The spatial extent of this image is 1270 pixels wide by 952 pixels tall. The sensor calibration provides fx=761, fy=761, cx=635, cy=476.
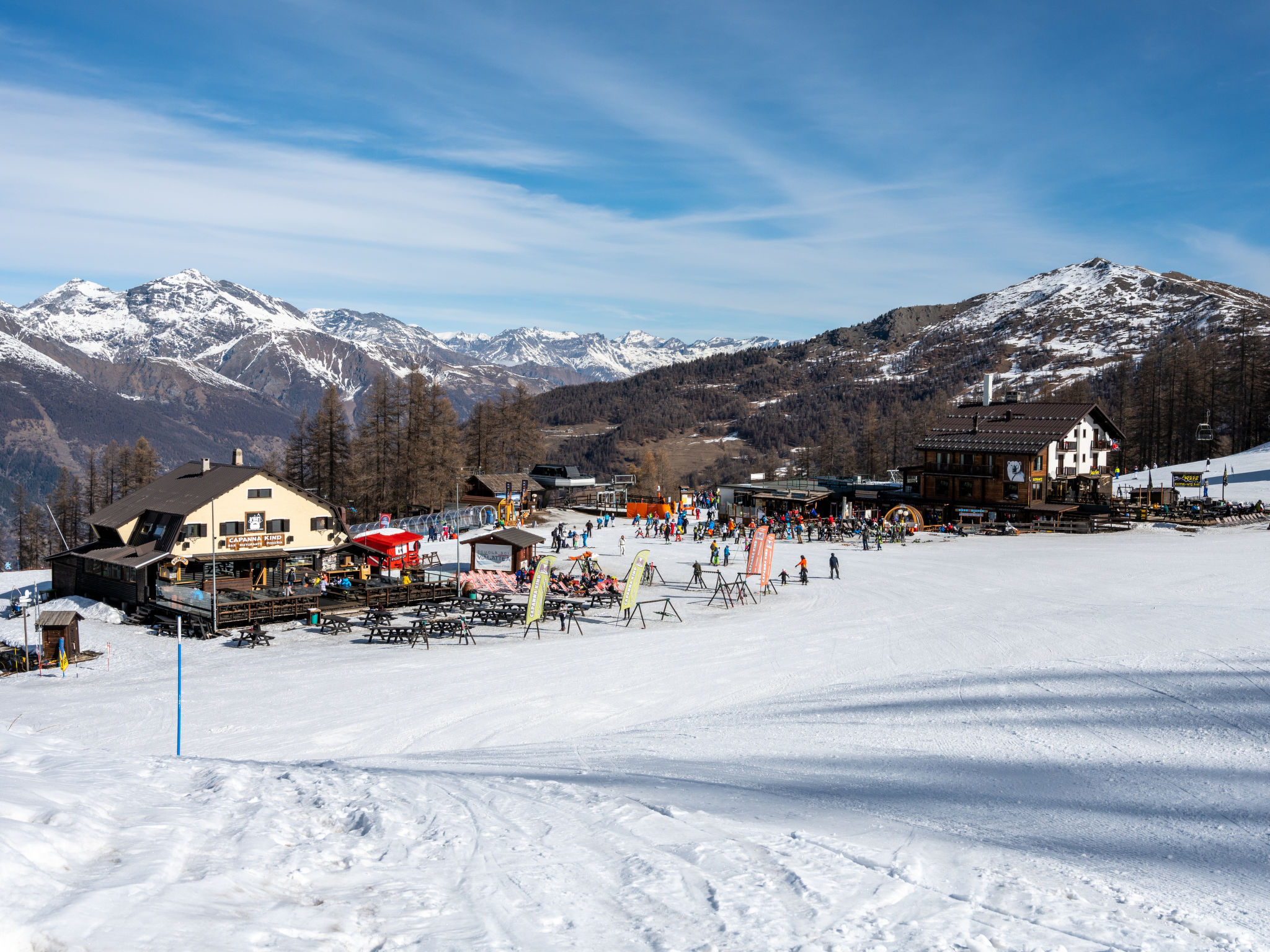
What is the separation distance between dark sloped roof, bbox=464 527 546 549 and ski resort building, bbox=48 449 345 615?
9.48 m

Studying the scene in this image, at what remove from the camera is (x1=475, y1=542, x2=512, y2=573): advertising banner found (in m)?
37.0

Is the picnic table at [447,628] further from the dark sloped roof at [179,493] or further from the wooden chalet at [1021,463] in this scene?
the wooden chalet at [1021,463]

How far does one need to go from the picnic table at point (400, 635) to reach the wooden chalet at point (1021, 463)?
41.8 metres

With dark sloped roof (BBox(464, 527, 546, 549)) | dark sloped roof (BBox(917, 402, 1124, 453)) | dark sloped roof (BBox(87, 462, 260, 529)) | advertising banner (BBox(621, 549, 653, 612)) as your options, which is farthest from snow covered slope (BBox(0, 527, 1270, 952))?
dark sloped roof (BBox(917, 402, 1124, 453))

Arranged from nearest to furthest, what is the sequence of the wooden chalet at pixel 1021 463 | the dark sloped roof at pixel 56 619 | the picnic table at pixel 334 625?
the dark sloped roof at pixel 56 619, the picnic table at pixel 334 625, the wooden chalet at pixel 1021 463

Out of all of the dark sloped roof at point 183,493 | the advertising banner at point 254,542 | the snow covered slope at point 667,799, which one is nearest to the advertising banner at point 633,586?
the snow covered slope at point 667,799

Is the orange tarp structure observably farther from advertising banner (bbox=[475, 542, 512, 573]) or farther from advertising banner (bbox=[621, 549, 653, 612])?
advertising banner (bbox=[621, 549, 653, 612])

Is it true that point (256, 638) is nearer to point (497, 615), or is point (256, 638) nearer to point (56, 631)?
point (56, 631)

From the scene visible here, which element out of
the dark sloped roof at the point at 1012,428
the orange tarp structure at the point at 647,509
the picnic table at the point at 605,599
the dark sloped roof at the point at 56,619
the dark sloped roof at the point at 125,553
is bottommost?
the picnic table at the point at 605,599

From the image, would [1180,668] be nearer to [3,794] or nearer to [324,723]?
[324,723]

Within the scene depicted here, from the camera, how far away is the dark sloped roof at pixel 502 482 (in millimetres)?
61156

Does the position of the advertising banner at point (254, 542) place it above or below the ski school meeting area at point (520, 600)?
above

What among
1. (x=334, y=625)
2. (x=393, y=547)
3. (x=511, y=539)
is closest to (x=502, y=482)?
(x=393, y=547)

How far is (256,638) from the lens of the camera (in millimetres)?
23625
